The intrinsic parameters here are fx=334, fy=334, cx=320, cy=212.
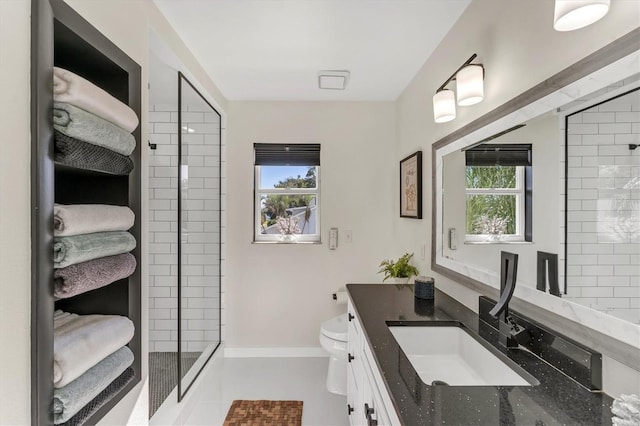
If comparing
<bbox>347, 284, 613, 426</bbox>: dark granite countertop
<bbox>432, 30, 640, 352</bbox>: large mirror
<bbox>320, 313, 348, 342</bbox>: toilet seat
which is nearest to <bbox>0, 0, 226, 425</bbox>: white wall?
<bbox>347, 284, 613, 426</bbox>: dark granite countertop

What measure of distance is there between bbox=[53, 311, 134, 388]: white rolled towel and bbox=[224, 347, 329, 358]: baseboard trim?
6.84 feet

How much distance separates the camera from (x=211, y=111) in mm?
2900

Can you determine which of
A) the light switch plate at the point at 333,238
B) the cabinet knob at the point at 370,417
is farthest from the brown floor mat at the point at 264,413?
the light switch plate at the point at 333,238

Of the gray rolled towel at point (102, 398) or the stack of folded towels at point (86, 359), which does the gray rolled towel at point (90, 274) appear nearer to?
the stack of folded towels at point (86, 359)

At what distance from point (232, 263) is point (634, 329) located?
9.24ft

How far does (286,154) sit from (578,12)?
2454mm

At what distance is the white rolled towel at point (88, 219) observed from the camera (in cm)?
92

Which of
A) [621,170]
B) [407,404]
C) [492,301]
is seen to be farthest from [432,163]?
[407,404]

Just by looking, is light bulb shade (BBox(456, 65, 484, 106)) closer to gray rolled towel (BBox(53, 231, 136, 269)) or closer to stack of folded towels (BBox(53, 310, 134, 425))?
gray rolled towel (BBox(53, 231, 136, 269))

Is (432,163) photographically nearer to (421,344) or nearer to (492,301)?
(492,301)

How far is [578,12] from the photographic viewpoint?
2.91 ft

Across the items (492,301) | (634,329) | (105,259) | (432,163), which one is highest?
(432,163)

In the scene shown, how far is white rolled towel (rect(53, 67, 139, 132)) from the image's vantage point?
35.8 inches

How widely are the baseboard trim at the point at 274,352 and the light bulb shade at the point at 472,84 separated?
253 centimetres
